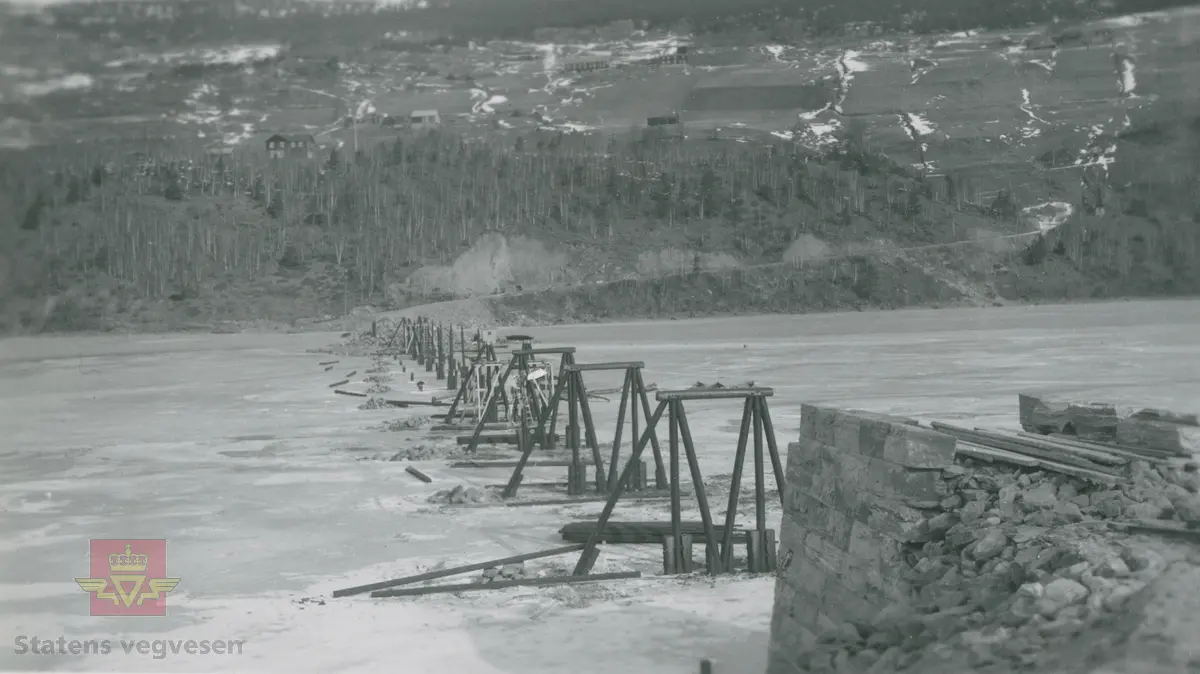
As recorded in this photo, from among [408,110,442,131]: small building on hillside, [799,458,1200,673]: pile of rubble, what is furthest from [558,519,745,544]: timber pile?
[408,110,442,131]: small building on hillside

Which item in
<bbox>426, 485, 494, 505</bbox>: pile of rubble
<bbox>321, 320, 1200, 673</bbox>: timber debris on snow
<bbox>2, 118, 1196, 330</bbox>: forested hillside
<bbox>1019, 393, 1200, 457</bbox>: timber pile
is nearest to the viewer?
<bbox>321, 320, 1200, 673</bbox>: timber debris on snow

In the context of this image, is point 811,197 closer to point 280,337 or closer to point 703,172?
point 703,172

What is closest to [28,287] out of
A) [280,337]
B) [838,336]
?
[280,337]

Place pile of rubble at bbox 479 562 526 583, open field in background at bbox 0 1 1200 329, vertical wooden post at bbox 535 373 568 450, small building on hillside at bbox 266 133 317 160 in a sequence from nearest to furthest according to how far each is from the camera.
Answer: pile of rubble at bbox 479 562 526 583, vertical wooden post at bbox 535 373 568 450, open field in background at bbox 0 1 1200 329, small building on hillside at bbox 266 133 317 160

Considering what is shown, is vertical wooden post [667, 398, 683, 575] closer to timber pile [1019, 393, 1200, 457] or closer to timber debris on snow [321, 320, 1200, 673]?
timber debris on snow [321, 320, 1200, 673]

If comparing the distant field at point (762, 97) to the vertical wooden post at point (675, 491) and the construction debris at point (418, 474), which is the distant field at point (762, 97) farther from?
the vertical wooden post at point (675, 491)

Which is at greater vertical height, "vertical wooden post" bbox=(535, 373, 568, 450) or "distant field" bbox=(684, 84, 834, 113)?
"distant field" bbox=(684, 84, 834, 113)

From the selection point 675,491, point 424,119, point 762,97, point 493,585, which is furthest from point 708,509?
point 424,119
